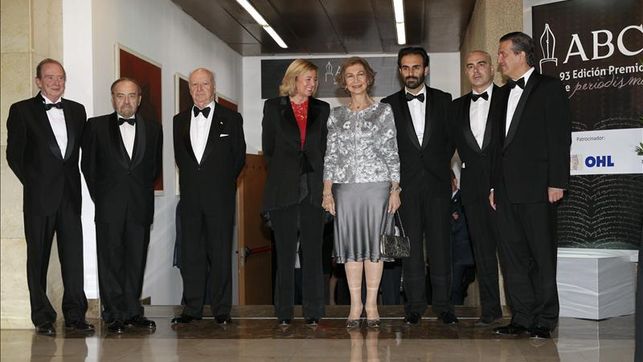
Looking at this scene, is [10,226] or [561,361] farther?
[10,226]

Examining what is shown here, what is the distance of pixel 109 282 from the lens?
18.7 feet

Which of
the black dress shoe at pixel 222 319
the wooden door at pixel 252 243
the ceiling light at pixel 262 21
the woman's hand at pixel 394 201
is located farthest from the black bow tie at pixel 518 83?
the wooden door at pixel 252 243

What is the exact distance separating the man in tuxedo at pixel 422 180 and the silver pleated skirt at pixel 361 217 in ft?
0.92

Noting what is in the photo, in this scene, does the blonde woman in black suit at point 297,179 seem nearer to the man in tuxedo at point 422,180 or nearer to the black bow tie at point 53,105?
the man in tuxedo at point 422,180

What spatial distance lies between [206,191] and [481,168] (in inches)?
77.8

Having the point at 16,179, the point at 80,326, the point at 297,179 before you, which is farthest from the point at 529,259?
the point at 16,179

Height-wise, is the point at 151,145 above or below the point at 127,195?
above

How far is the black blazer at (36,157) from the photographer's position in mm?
5520

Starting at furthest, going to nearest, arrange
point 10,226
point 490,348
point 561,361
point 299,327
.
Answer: point 10,226, point 299,327, point 490,348, point 561,361

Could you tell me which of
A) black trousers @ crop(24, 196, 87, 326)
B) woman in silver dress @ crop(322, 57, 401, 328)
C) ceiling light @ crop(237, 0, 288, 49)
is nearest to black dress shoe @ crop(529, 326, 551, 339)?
woman in silver dress @ crop(322, 57, 401, 328)

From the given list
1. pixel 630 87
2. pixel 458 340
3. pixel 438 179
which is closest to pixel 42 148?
pixel 438 179

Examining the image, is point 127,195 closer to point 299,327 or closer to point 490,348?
point 299,327

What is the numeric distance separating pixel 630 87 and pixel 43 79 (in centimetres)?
479

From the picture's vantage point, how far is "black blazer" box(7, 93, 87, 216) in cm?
552
